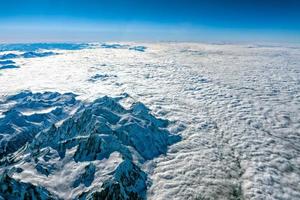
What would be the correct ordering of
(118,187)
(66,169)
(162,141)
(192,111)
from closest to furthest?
(118,187) → (66,169) → (162,141) → (192,111)

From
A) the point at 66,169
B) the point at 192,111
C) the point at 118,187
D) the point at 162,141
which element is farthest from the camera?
the point at 192,111

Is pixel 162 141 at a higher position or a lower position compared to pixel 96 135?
lower

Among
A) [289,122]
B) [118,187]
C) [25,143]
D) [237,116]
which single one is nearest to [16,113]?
[25,143]

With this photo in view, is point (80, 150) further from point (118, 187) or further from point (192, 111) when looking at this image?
point (192, 111)

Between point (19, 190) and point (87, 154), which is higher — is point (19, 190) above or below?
above

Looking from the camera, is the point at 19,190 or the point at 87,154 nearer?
the point at 19,190

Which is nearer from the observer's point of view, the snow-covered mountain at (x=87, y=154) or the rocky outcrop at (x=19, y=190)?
the rocky outcrop at (x=19, y=190)

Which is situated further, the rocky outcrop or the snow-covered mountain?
the snow-covered mountain

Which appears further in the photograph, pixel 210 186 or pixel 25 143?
pixel 25 143

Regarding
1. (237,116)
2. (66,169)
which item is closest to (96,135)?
(66,169)

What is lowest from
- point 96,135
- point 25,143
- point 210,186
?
point 25,143
